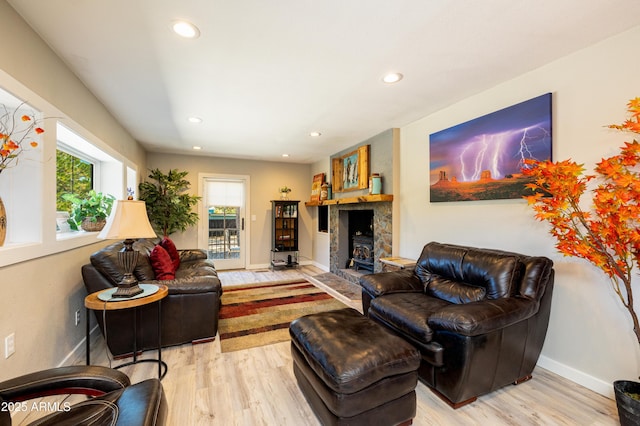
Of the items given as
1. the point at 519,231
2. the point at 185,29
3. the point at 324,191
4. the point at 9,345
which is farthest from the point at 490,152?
the point at 9,345

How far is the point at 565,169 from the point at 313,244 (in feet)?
17.4

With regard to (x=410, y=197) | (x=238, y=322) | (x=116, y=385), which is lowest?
(x=238, y=322)

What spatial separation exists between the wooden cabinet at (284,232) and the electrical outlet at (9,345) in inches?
→ 177

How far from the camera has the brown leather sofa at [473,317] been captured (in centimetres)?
175

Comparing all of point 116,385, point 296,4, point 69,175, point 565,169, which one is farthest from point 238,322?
point 565,169

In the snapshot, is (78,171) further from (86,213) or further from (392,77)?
(392,77)

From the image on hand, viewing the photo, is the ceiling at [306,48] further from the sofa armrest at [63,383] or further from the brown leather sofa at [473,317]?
the sofa armrest at [63,383]

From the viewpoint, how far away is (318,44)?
2.00 m

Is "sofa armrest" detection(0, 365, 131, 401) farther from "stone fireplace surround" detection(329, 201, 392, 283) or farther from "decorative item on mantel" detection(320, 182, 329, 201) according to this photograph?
"decorative item on mantel" detection(320, 182, 329, 201)

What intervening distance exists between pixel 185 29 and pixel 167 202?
3.86 m

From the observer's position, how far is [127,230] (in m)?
1.99

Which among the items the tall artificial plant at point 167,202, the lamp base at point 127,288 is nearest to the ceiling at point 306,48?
the lamp base at point 127,288

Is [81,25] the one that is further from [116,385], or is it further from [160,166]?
[160,166]

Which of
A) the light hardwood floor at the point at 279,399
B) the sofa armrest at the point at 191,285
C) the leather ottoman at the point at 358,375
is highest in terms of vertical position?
the sofa armrest at the point at 191,285
